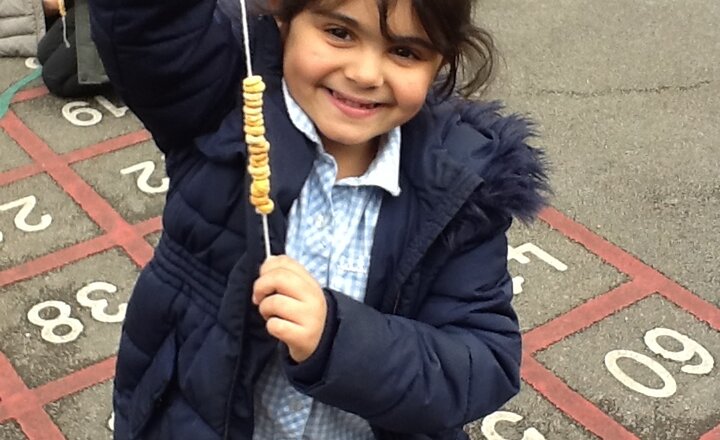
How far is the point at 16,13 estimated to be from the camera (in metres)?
2.97

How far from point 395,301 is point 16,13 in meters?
2.23

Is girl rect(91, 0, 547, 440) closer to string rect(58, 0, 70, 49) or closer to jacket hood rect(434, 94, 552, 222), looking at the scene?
jacket hood rect(434, 94, 552, 222)

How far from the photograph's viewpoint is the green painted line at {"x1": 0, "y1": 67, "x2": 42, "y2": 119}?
2760 millimetres

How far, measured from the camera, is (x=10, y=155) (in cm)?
254

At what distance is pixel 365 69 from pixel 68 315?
124 cm

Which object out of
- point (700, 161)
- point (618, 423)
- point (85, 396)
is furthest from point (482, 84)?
point (700, 161)

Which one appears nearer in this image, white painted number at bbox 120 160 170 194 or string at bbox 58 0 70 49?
white painted number at bbox 120 160 170 194

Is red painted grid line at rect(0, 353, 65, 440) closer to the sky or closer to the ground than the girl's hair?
closer to the ground

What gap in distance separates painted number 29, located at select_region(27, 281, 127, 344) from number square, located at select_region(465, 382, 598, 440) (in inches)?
29.0

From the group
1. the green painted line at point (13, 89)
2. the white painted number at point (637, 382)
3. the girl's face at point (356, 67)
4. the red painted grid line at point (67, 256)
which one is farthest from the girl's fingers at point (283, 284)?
the green painted line at point (13, 89)

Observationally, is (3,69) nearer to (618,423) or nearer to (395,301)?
(618,423)

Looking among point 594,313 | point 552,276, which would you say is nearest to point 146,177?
point 552,276

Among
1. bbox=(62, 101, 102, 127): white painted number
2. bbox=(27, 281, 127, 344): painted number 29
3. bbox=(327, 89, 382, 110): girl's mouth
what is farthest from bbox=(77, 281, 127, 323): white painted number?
bbox=(327, 89, 382, 110): girl's mouth

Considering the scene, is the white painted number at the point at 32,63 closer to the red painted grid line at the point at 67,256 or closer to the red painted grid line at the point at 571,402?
the red painted grid line at the point at 67,256
